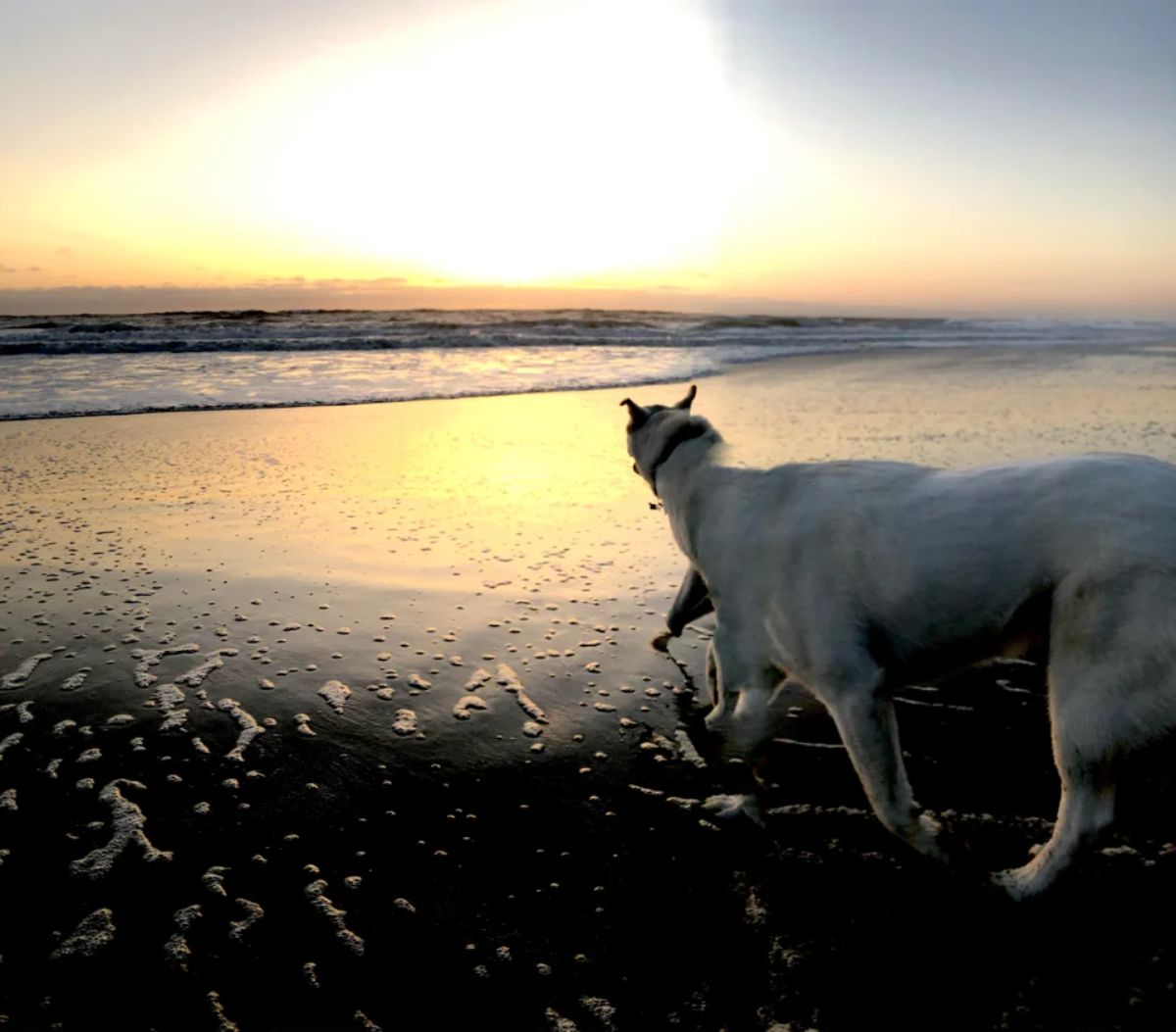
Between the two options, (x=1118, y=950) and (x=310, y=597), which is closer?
(x=1118, y=950)

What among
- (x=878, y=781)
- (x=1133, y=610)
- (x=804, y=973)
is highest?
(x=1133, y=610)

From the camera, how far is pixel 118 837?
3.53 meters

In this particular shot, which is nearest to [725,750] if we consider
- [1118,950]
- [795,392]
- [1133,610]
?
[1118,950]

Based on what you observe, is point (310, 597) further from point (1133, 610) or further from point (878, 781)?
point (1133, 610)

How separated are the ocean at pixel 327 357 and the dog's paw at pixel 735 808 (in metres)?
13.4

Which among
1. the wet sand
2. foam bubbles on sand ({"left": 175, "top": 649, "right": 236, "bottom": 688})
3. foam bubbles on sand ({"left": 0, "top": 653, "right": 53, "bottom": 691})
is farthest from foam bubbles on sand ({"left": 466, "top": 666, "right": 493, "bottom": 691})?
foam bubbles on sand ({"left": 0, "top": 653, "right": 53, "bottom": 691})

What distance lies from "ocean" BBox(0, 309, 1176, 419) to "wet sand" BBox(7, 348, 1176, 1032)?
31.3ft

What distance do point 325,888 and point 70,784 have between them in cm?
152

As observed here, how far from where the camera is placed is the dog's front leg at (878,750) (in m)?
2.98

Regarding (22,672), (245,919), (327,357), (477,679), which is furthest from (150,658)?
(327,357)

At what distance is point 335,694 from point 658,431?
2.36 metres

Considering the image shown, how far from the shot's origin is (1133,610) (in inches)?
99.5

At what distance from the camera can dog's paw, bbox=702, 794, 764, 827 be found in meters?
3.65

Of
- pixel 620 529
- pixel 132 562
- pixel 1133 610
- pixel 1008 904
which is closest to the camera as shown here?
pixel 1133 610
